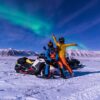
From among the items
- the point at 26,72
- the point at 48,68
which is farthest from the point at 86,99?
the point at 26,72

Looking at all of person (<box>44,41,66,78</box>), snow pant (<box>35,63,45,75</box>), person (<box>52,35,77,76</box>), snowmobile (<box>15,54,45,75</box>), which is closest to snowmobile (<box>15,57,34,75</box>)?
snowmobile (<box>15,54,45,75</box>)

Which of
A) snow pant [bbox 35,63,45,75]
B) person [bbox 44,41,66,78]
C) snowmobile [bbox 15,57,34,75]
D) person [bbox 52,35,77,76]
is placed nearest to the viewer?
snow pant [bbox 35,63,45,75]

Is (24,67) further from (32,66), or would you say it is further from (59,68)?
(59,68)

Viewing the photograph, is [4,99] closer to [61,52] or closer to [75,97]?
[75,97]

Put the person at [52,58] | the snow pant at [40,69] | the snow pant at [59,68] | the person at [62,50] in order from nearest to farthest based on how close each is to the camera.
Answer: the snow pant at [59,68], the snow pant at [40,69], the person at [52,58], the person at [62,50]

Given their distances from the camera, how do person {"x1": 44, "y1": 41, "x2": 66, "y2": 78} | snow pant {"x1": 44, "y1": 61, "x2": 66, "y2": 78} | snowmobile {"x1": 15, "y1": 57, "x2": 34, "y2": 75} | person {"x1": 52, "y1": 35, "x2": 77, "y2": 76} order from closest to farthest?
snow pant {"x1": 44, "y1": 61, "x2": 66, "y2": 78}, person {"x1": 44, "y1": 41, "x2": 66, "y2": 78}, person {"x1": 52, "y1": 35, "x2": 77, "y2": 76}, snowmobile {"x1": 15, "y1": 57, "x2": 34, "y2": 75}

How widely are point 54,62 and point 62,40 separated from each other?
1132 mm

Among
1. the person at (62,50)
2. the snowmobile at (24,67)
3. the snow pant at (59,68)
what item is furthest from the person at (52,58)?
the snowmobile at (24,67)

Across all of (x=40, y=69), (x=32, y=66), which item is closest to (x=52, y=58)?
(x=40, y=69)

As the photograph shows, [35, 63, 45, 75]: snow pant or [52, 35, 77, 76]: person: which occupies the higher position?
[52, 35, 77, 76]: person

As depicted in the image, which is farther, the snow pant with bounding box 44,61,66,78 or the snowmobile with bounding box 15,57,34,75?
the snowmobile with bounding box 15,57,34,75

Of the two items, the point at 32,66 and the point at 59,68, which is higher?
the point at 32,66

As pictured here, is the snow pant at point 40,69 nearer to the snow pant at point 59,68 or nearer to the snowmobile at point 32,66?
the snowmobile at point 32,66

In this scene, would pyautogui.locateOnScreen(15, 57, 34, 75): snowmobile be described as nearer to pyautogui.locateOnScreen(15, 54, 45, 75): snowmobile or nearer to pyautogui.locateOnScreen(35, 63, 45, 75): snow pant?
pyautogui.locateOnScreen(15, 54, 45, 75): snowmobile
